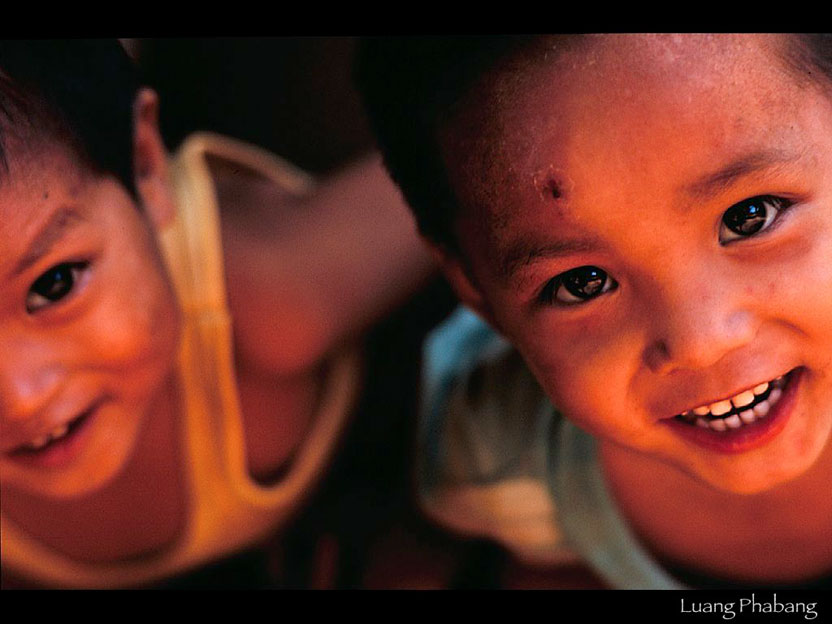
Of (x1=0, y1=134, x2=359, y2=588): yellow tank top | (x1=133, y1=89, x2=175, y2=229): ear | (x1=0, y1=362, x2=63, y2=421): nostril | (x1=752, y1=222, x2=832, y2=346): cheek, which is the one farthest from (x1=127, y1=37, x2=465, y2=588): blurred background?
(x1=752, y1=222, x2=832, y2=346): cheek

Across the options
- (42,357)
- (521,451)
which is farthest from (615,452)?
(42,357)

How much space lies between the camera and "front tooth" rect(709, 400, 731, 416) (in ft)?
1.87

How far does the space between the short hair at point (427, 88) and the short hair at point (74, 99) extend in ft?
0.52

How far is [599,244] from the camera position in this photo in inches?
20.6

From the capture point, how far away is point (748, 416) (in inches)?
22.9

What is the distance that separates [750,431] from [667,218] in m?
0.15

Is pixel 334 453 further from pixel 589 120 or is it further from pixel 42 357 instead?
pixel 589 120

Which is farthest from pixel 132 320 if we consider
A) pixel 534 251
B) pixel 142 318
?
pixel 534 251

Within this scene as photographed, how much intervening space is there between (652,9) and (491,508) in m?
0.41

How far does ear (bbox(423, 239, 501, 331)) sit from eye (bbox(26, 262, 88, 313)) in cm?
22

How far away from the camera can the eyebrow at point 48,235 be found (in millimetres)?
553

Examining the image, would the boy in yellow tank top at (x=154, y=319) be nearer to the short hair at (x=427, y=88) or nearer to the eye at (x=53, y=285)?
the eye at (x=53, y=285)

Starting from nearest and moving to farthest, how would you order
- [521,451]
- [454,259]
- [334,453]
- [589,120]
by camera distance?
[589,120] < [454,259] < [521,451] < [334,453]

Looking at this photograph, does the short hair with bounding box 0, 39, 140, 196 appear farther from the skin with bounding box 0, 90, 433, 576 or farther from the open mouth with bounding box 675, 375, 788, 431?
the open mouth with bounding box 675, 375, 788, 431
